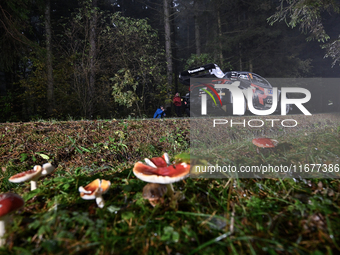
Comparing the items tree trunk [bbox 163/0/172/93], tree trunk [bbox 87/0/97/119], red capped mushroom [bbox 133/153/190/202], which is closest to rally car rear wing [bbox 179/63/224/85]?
tree trunk [bbox 163/0/172/93]

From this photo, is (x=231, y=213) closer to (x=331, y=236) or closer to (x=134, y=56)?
(x=331, y=236)

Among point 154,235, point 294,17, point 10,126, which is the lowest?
point 154,235

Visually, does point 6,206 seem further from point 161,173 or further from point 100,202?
point 161,173

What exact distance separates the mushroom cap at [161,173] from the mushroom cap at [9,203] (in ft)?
1.66

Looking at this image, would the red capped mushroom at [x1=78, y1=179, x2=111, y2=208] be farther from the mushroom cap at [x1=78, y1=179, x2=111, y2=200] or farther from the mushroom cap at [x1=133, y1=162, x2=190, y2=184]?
the mushroom cap at [x1=133, y1=162, x2=190, y2=184]

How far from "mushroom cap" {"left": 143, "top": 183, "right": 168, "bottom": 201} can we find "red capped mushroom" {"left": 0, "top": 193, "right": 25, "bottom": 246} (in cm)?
54

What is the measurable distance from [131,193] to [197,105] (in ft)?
23.5

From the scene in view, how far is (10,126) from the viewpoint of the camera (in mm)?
3555

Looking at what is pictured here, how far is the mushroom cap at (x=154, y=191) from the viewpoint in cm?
89

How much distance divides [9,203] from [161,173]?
2.10 ft

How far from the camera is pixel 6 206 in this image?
748 mm

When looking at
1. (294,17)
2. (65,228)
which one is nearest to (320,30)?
(294,17)

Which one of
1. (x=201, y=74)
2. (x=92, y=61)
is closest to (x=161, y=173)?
(x=201, y=74)

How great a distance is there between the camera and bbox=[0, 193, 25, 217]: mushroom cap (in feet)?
2.42
